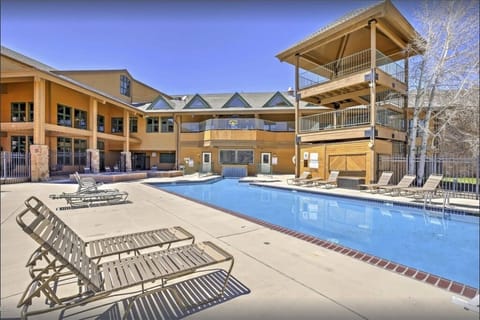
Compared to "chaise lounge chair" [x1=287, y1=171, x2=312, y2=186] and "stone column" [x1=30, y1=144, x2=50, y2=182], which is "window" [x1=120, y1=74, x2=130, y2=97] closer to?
"stone column" [x1=30, y1=144, x2=50, y2=182]

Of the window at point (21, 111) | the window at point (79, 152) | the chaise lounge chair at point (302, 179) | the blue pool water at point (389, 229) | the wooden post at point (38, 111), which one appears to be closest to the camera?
the blue pool water at point (389, 229)

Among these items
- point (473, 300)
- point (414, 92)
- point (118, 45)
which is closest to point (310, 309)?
point (473, 300)

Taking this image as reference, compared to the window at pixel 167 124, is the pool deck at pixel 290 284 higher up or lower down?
lower down

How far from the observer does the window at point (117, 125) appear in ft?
86.0

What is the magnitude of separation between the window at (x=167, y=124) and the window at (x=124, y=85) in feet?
19.4

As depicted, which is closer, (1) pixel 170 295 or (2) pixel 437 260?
(1) pixel 170 295

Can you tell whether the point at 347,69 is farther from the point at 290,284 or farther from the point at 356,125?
the point at 290,284

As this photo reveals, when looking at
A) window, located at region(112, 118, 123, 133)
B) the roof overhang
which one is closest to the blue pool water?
the roof overhang

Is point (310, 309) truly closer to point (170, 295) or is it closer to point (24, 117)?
point (170, 295)

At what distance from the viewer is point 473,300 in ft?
8.59

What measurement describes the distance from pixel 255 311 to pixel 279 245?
2030 millimetres

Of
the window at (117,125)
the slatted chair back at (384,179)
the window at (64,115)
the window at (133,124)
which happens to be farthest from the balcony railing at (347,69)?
the window at (117,125)

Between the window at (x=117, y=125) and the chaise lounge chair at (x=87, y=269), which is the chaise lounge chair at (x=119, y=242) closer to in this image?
the chaise lounge chair at (x=87, y=269)

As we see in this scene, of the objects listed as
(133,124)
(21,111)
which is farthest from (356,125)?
(21,111)
